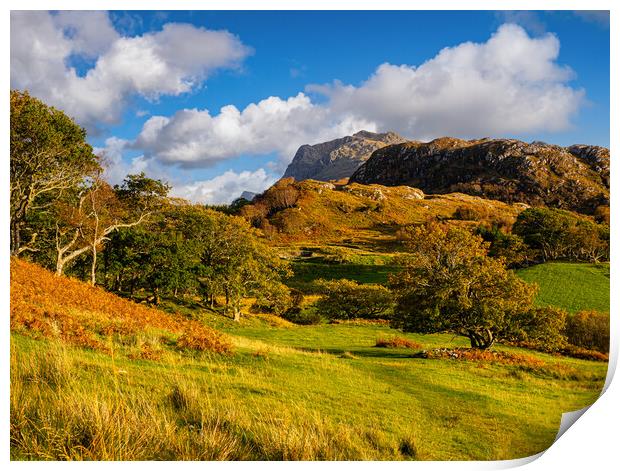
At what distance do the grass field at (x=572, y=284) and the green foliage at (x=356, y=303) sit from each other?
15095mm

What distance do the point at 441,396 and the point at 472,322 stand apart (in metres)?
8.45

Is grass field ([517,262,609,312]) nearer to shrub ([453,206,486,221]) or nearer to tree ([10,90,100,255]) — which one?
tree ([10,90,100,255])

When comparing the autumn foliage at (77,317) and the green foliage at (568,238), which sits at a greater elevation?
the green foliage at (568,238)

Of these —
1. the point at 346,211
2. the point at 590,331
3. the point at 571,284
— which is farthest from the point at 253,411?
the point at 346,211

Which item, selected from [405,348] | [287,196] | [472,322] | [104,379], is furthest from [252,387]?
[287,196]

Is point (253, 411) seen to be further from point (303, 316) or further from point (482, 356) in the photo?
point (303, 316)

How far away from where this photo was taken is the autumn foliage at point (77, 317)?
955 cm

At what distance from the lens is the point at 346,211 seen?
136 metres

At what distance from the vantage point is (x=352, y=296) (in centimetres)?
4025

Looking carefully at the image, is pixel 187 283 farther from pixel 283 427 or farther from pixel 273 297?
pixel 283 427

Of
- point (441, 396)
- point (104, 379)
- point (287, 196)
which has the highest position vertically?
point (287, 196)

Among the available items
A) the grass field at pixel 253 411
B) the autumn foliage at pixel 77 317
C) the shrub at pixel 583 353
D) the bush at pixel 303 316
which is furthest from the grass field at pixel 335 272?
the grass field at pixel 253 411

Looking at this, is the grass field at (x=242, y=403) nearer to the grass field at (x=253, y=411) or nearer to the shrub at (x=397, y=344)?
the grass field at (x=253, y=411)

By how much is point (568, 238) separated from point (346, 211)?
11363 cm
